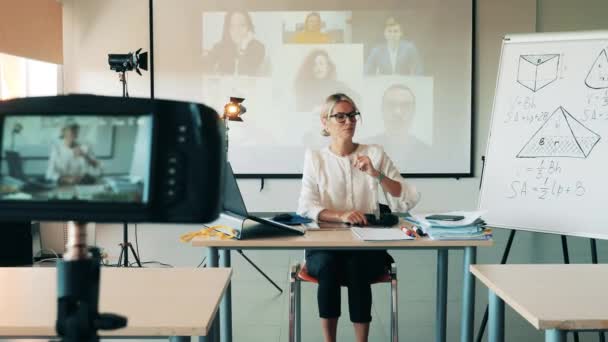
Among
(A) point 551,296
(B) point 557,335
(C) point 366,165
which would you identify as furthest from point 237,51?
(B) point 557,335

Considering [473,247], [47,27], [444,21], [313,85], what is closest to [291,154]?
[313,85]

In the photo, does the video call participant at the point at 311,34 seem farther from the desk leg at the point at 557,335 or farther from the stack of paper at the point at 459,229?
the desk leg at the point at 557,335

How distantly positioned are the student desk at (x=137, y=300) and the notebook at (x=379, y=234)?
0.62 meters

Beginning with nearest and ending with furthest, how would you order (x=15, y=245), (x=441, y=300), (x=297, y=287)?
(x=297, y=287) < (x=441, y=300) < (x=15, y=245)

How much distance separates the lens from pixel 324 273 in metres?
2.13

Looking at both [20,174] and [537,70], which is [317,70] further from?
[20,174]

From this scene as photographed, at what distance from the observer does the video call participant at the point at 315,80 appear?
15.4 feet

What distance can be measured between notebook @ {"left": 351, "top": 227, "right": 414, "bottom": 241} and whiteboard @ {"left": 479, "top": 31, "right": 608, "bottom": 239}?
2.70ft

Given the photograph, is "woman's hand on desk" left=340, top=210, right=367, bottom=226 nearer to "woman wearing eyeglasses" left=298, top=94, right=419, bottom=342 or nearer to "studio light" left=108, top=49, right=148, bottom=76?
"woman wearing eyeglasses" left=298, top=94, right=419, bottom=342

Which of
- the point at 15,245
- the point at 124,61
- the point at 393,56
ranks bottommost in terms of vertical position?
the point at 15,245

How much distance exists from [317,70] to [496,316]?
3.42 metres

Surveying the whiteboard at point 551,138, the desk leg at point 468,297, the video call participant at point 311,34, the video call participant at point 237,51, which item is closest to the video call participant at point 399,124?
A: the video call participant at point 311,34

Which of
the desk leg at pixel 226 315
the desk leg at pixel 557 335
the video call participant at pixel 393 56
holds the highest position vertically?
the video call participant at pixel 393 56

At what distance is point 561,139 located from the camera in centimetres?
251
